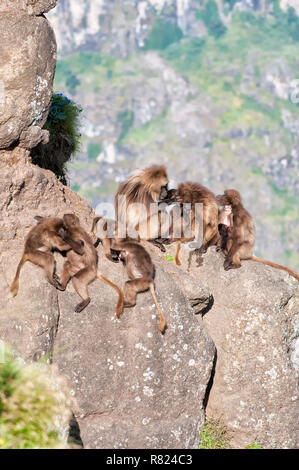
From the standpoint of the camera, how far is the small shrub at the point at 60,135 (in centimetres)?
1338

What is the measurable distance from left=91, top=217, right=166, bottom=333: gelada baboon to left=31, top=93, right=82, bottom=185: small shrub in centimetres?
314

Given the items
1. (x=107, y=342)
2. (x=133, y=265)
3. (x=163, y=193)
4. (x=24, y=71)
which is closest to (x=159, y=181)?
(x=163, y=193)

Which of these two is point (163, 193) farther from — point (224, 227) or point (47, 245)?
point (47, 245)

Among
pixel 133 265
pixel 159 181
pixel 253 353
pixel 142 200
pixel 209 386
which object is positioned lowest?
pixel 209 386

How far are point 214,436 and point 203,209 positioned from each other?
148 inches

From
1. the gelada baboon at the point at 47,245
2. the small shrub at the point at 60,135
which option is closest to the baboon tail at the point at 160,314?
the gelada baboon at the point at 47,245

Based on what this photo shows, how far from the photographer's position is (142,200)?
12.3 meters

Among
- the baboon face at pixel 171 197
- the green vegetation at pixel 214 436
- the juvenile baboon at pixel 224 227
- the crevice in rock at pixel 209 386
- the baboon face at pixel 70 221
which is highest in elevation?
the baboon face at pixel 70 221

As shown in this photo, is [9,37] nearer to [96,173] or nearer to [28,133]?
[28,133]

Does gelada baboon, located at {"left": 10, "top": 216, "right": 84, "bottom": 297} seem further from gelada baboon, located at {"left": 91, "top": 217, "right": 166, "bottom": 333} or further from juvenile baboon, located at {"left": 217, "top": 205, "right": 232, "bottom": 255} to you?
juvenile baboon, located at {"left": 217, "top": 205, "right": 232, "bottom": 255}

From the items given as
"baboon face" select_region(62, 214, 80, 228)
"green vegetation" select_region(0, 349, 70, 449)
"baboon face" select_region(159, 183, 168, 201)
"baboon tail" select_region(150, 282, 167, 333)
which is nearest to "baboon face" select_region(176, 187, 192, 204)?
"baboon face" select_region(159, 183, 168, 201)

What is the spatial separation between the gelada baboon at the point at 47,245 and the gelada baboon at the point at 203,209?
284 centimetres

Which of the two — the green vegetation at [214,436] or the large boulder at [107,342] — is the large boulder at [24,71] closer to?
the large boulder at [107,342]
